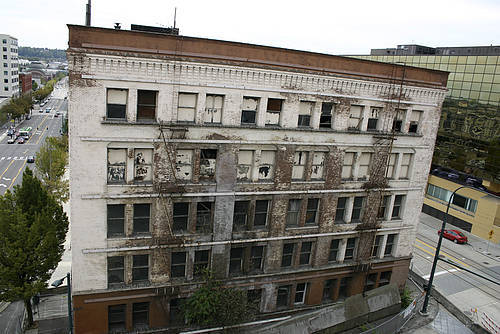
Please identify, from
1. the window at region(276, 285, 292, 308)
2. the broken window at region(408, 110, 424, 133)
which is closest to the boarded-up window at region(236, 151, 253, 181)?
the window at region(276, 285, 292, 308)

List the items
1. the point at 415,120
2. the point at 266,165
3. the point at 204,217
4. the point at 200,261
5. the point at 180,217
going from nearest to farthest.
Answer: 1. the point at 180,217
2. the point at 204,217
3. the point at 200,261
4. the point at 266,165
5. the point at 415,120

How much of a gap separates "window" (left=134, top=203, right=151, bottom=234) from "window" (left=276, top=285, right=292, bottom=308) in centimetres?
1095

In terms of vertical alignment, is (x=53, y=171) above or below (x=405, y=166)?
below

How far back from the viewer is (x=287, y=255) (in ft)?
86.1

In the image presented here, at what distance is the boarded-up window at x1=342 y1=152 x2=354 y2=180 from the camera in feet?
86.6

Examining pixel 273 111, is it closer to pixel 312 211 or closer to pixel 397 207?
pixel 312 211

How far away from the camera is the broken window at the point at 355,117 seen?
84.4 ft

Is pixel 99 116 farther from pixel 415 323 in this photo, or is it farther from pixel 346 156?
pixel 415 323

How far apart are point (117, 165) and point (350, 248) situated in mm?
18190

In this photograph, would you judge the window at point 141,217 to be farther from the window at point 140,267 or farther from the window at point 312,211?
the window at point 312,211

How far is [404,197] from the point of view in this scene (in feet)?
95.7

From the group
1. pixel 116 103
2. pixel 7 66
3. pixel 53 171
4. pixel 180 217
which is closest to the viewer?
pixel 116 103

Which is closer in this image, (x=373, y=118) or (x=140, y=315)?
(x=140, y=315)

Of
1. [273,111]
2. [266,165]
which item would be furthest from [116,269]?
[273,111]
